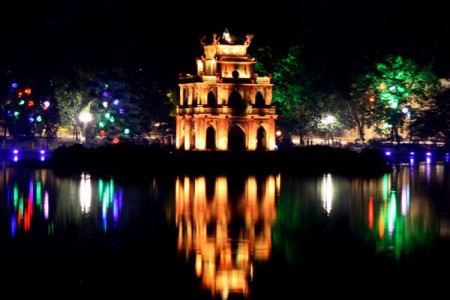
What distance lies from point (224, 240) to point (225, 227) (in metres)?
3.47

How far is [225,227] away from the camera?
137 ft

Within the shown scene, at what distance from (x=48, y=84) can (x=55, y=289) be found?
94941mm

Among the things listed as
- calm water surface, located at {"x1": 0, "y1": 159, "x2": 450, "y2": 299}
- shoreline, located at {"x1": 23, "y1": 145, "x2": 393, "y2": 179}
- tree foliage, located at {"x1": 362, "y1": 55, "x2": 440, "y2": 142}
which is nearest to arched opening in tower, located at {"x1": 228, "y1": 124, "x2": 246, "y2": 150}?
shoreline, located at {"x1": 23, "y1": 145, "x2": 393, "y2": 179}

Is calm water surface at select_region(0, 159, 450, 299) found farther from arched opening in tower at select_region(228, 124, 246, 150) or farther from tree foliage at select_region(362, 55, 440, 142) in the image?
tree foliage at select_region(362, 55, 440, 142)

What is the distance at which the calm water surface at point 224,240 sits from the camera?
30547 millimetres

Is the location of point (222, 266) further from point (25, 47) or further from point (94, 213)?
point (25, 47)

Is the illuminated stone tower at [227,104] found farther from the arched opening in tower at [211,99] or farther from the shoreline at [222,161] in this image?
the shoreline at [222,161]

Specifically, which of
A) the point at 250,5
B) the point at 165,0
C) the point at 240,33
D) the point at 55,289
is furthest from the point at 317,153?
the point at 55,289

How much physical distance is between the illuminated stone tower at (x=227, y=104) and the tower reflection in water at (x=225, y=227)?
1682 cm

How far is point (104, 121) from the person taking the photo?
110438 mm

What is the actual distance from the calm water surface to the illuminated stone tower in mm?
19146

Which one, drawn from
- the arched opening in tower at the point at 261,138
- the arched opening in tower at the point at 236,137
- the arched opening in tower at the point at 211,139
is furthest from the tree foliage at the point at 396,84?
the arched opening in tower at the point at 211,139

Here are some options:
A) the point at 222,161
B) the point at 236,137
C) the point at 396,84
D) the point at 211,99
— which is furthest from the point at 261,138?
the point at 396,84

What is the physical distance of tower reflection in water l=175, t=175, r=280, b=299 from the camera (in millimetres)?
32000
